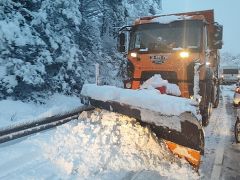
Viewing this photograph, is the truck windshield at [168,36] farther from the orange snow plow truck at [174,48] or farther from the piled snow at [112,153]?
the piled snow at [112,153]

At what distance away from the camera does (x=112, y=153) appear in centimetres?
581

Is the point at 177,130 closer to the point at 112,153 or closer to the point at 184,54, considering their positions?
the point at 112,153

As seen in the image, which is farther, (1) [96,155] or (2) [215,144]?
(2) [215,144]

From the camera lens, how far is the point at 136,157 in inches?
228

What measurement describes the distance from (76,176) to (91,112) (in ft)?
9.42

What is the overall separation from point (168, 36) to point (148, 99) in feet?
10.6

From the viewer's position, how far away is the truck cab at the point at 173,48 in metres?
8.48

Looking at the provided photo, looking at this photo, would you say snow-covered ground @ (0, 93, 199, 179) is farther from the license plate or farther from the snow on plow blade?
the license plate

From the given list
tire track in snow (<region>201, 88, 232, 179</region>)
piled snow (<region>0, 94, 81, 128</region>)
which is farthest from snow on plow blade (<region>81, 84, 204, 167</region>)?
piled snow (<region>0, 94, 81, 128</region>)

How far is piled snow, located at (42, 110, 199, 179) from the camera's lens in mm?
5383

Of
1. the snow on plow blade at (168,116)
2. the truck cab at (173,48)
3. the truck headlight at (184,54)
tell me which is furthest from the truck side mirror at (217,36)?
the snow on plow blade at (168,116)

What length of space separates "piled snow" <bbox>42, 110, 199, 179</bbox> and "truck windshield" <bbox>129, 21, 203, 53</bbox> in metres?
2.70

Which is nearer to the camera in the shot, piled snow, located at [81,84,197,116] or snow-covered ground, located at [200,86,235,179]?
piled snow, located at [81,84,197,116]

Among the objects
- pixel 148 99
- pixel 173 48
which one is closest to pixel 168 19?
pixel 173 48
